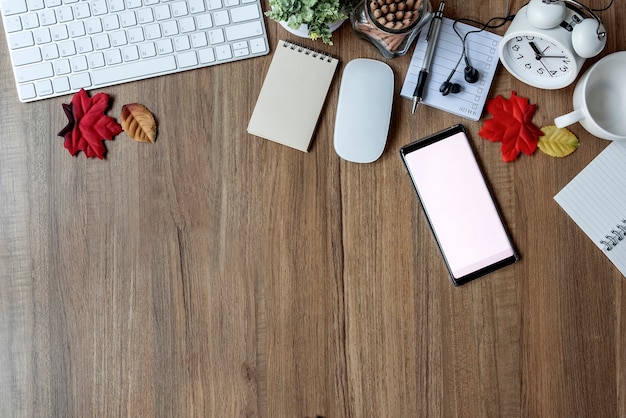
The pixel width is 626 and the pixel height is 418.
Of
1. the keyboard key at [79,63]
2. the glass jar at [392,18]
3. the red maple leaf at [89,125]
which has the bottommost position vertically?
the red maple leaf at [89,125]

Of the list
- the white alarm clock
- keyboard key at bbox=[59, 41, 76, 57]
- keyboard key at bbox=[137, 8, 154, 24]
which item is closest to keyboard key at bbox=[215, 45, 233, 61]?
keyboard key at bbox=[137, 8, 154, 24]

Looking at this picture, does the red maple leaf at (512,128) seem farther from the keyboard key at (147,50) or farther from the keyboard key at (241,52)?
the keyboard key at (147,50)

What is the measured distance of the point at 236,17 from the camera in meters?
0.75

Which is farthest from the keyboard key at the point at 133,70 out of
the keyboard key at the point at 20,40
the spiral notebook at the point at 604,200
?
the spiral notebook at the point at 604,200

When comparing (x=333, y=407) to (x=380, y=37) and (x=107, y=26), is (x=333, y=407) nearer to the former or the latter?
(x=380, y=37)

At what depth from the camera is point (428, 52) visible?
74cm

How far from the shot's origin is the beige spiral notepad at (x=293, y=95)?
75 centimetres

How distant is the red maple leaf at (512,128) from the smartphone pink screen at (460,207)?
1.7 inches

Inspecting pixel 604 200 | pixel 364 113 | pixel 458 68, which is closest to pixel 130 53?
pixel 364 113

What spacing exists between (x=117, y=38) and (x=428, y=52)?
443mm

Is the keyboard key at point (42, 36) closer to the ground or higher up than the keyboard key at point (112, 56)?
higher up

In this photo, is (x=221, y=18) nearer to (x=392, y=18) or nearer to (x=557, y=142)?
(x=392, y=18)

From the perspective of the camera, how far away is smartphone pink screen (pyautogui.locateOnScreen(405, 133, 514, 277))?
2.42 ft

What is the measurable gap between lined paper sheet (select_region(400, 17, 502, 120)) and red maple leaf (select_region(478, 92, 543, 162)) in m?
0.02
